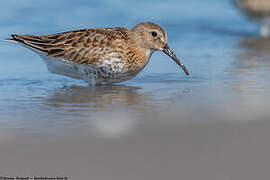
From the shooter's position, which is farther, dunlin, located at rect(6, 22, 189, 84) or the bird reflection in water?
dunlin, located at rect(6, 22, 189, 84)

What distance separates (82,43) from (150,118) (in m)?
2.31

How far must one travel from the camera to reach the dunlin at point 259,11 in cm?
1288

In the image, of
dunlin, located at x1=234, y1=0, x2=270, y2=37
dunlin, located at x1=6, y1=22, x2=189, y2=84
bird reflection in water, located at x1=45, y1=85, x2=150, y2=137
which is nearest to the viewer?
bird reflection in water, located at x1=45, y1=85, x2=150, y2=137

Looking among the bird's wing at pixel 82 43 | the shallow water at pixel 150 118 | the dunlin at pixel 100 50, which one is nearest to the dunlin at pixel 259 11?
the shallow water at pixel 150 118

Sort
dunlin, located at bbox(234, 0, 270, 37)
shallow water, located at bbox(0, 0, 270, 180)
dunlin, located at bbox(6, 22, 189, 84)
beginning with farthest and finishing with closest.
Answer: dunlin, located at bbox(234, 0, 270, 37)
dunlin, located at bbox(6, 22, 189, 84)
shallow water, located at bbox(0, 0, 270, 180)

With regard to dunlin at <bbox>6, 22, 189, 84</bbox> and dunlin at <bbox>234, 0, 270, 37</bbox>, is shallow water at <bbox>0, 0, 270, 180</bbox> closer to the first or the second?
dunlin at <bbox>6, 22, 189, 84</bbox>

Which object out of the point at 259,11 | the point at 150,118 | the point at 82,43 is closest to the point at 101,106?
the point at 150,118

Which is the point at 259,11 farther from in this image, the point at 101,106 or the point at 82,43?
the point at 101,106

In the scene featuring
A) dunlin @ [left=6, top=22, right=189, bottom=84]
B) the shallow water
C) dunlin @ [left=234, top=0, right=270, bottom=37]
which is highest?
dunlin @ [left=234, top=0, right=270, bottom=37]

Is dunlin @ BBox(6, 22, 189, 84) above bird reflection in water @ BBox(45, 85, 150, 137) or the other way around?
above

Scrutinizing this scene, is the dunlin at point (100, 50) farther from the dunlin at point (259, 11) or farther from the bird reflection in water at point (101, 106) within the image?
the dunlin at point (259, 11)

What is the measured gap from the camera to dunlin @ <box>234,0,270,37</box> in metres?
12.9

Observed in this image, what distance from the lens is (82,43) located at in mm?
7914

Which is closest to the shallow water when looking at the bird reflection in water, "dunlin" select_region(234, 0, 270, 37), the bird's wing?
the bird reflection in water
